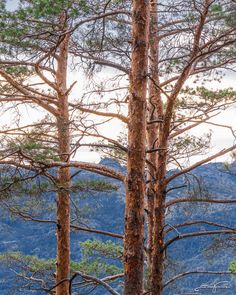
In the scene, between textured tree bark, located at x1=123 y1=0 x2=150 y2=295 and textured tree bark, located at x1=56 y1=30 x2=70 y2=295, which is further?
textured tree bark, located at x1=56 y1=30 x2=70 y2=295

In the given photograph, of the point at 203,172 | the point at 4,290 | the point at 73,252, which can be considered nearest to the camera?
the point at 4,290

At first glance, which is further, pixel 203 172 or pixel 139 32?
pixel 203 172

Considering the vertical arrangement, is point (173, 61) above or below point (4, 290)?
above

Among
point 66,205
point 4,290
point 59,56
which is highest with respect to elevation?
point 59,56

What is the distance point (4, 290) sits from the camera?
202 ft

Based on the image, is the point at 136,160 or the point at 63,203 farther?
the point at 63,203

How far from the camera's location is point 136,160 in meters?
4.89

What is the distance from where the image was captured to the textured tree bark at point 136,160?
4.75 metres

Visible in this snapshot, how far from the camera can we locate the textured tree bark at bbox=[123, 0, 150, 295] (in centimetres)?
475

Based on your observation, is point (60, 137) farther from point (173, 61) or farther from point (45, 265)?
point (45, 265)

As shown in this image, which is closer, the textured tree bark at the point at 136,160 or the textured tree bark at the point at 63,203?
the textured tree bark at the point at 136,160

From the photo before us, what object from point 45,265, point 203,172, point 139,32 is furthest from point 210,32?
point 203,172

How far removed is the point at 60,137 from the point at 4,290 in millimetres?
56632

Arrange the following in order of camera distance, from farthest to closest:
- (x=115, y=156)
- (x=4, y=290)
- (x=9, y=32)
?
(x=4, y=290), (x=115, y=156), (x=9, y=32)
